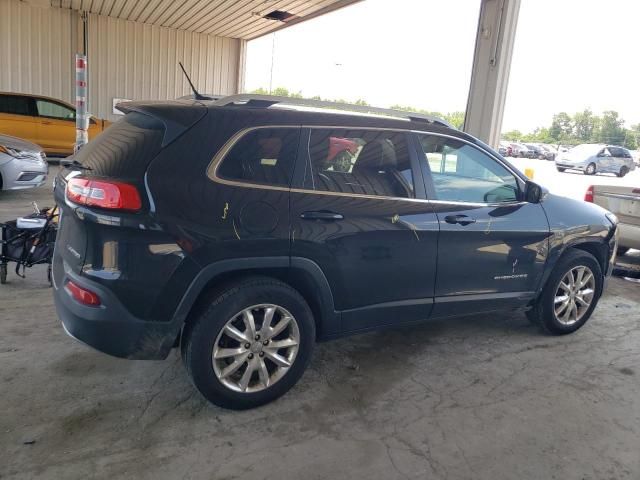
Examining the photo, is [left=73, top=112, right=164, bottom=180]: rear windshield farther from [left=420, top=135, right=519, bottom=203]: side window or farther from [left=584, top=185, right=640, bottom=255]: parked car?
[left=584, top=185, right=640, bottom=255]: parked car

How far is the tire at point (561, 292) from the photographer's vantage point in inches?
163

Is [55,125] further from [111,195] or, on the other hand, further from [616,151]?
[616,151]

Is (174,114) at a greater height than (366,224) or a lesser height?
greater

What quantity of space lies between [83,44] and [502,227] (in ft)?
50.9

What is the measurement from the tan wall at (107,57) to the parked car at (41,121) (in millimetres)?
2843

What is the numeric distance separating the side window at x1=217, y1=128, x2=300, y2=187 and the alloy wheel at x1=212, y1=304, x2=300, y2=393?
2.36 feet

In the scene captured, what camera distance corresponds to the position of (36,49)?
14836 mm

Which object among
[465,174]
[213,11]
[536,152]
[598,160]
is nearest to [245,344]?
[465,174]

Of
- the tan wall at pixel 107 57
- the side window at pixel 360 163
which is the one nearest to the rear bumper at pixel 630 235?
the side window at pixel 360 163

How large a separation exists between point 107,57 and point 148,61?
1.25m

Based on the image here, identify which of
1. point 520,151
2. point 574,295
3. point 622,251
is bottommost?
point 622,251

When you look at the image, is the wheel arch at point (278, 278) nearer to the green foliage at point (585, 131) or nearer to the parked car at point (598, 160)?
the parked car at point (598, 160)

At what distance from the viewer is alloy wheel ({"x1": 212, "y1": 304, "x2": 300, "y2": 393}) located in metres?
2.82

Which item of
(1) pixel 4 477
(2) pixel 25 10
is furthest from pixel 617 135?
(1) pixel 4 477
